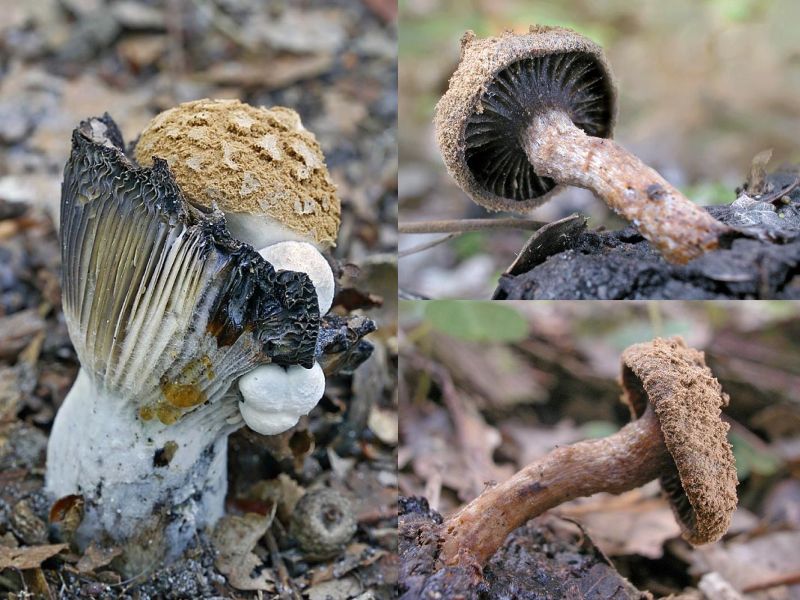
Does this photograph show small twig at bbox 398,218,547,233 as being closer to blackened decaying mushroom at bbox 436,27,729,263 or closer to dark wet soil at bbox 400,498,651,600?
blackened decaying mushroom at bbox 436,27,729,263

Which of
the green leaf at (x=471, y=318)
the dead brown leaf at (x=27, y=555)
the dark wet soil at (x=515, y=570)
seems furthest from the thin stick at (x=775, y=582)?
the dead brown leaf at (x=27, y=555)

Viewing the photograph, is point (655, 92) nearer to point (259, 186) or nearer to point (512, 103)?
point (512, 103)

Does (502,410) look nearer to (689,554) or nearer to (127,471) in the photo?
(689,554)

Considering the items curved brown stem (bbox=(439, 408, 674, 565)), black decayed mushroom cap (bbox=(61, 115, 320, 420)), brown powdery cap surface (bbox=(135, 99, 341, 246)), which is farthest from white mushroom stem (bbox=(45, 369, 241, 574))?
curved brown stem (bbox=(439, 408, 674, 565))

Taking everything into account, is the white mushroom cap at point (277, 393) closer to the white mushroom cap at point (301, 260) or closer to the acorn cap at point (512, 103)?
the white mushroom cap at point (301, 260)

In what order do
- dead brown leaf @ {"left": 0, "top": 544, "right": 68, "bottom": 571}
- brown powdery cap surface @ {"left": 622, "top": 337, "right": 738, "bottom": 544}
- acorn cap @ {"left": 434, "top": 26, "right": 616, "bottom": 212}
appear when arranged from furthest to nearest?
dead brown leaf @ {"left": 0, "top": 544, "right": 68, "bottom": 571}, acorn cap @ {"left": 434, "top": 26, "right": 616, "bottom": 212}, brown powdery cap surface @ {"left": 622, "top": 337, "right": 738, "bottom": 544}

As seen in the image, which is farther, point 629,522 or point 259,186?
point 629,522

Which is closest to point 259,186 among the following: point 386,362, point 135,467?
point 135,467
